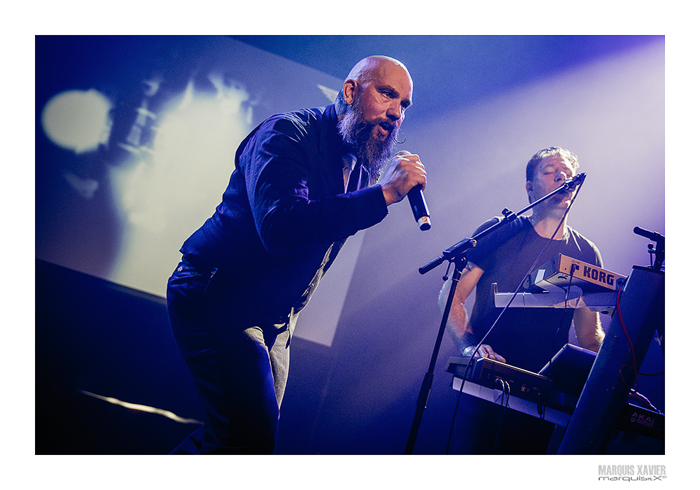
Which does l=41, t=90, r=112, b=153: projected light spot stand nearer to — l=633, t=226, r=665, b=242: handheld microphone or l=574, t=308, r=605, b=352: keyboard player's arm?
→ l=633, t=226, r=665, b=242: handheld microphone

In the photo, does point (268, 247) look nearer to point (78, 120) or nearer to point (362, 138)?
point (362, 138)

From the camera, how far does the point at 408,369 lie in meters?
2.45

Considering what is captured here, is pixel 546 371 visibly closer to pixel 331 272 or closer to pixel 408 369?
pixel 408 369

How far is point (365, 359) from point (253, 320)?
131 centimetres

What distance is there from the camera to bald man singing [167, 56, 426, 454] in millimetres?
1177

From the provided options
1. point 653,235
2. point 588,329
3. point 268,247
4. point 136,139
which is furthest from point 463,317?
point 136,139

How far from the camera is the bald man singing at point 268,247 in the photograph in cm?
118

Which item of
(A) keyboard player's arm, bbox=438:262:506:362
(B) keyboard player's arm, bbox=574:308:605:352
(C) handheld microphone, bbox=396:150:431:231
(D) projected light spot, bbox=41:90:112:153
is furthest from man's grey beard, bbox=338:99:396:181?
(D) projected light spot, bbox=41:90:112:153
